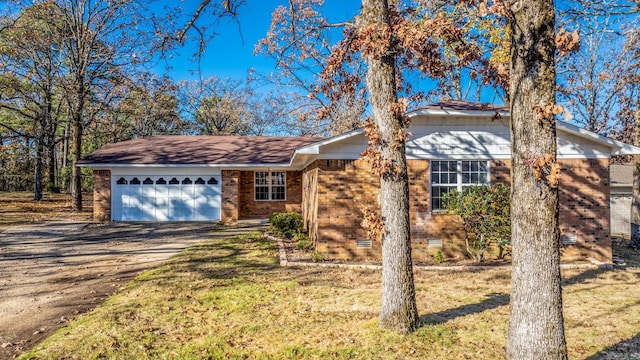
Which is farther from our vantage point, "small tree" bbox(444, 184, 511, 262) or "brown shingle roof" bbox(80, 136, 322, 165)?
"brown shingle roof" bbox(80, 136, 322, 165)

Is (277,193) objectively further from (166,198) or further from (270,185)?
(166,198)

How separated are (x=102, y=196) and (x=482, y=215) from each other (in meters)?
15.8

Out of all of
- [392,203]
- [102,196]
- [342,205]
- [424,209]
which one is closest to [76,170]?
[102,196]

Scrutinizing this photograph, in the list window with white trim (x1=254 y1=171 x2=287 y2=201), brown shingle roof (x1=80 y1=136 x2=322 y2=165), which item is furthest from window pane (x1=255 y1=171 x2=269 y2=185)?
brown shingle roof (x1=80 y1=136 x2=322 y2=165)

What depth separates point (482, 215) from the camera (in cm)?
1020

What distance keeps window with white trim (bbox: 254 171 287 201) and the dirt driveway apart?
384cm

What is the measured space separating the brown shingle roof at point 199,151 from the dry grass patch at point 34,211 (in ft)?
10.9

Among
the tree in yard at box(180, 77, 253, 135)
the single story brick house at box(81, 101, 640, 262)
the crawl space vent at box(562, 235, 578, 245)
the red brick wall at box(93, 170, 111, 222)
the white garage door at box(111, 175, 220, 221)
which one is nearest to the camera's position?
the single story brick house at box(81, 101, 640, 262)

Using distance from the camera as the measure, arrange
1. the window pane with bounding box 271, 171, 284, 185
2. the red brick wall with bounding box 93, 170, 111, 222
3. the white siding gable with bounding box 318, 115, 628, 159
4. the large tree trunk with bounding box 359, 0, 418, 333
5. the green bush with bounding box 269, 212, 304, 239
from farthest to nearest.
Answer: the window pane with bounding box 271, 171, 284, 185 → the red brick wall with bounding box 93, 170, 111, 222 → the green bush with bounding box 269, 212, 304, 239 → the white siding gable with bounding box 318, 115, 628, 159 → the large tree trunk with bounding box 359, 0, 418, 333

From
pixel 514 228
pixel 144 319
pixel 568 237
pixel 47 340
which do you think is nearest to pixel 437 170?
pixel 568 237

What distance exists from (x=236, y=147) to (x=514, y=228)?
1771 cm

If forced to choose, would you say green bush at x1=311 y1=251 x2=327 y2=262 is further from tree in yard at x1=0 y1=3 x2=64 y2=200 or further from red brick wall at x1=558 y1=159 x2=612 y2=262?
tree in yard at x1=0 y1=3 x2=64 y2=200

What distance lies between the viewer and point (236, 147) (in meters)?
20.4

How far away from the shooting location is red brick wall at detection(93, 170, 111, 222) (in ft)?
57.2
